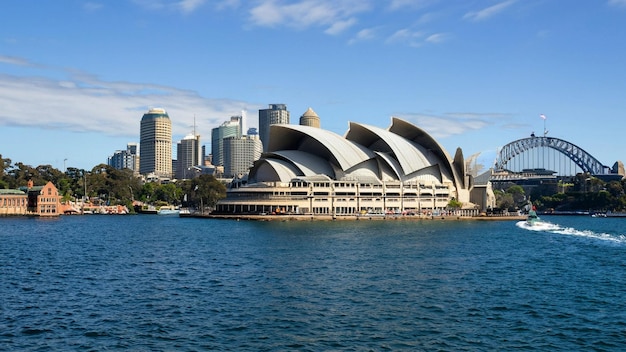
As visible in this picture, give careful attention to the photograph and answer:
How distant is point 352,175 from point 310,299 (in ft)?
275

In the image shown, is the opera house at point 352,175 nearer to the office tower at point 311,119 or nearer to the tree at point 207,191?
the tree at point 207,191

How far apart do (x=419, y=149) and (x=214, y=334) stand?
97040mm

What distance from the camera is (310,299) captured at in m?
26.6

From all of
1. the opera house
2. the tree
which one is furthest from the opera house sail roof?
the tree

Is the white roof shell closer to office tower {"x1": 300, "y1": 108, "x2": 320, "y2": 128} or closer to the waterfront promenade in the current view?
the waterfront promenade

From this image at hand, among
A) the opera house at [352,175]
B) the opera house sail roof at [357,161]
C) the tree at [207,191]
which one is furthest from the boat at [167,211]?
the opera house sail roof at [357,161]

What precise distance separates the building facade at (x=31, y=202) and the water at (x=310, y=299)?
212 ft

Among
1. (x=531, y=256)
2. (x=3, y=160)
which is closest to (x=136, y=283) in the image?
(x=531, y=256)

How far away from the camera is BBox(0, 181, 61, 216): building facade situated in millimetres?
106625

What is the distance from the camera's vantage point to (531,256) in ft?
147

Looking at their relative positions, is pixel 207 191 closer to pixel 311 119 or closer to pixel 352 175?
pixel 352 175

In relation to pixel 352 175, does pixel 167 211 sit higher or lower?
lower

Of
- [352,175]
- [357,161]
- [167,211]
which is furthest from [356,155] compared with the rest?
[167,211]

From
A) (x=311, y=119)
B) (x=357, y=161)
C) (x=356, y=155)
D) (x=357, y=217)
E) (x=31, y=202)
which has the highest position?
(x=311, y=119)
